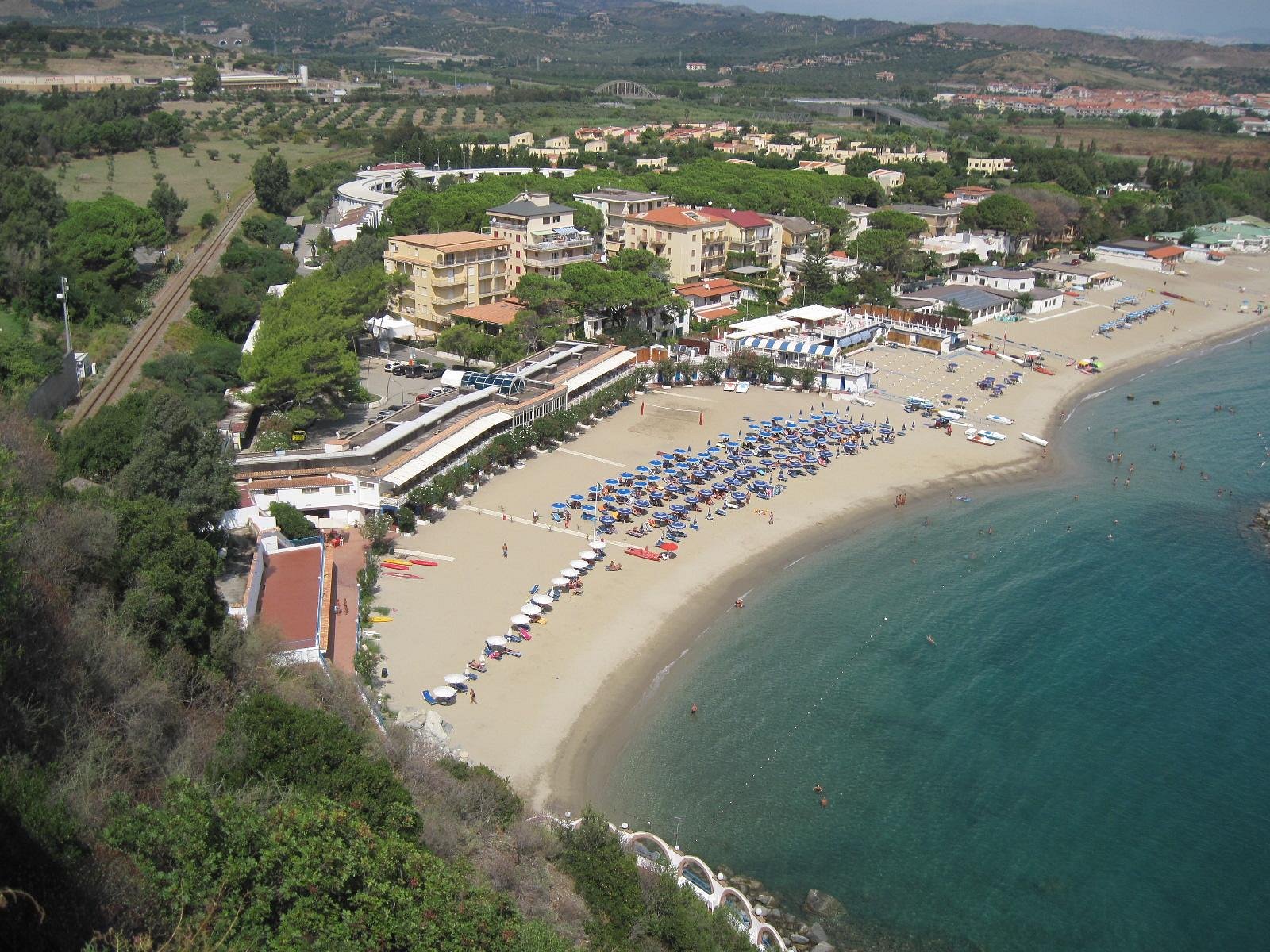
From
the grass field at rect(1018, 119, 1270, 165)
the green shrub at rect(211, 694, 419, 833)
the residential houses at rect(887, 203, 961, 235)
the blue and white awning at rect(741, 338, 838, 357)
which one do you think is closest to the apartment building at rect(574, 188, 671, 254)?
the blue and white awning at rect(741, 338, 838, 357)

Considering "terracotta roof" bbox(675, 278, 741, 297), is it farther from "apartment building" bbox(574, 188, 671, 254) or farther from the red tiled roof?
the red tiled roof

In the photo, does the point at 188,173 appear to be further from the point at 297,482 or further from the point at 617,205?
the point at 297,482

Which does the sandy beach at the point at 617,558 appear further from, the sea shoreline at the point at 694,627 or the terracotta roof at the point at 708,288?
the terracotta roof at the point at 708,288

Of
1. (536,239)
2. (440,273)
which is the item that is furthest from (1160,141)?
(440,273)

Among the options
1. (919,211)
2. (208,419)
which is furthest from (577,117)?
(208,419)

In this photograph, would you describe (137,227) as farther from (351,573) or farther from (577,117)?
(577,117)

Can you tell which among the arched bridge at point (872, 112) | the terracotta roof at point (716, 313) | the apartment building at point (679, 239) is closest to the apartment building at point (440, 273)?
the terracotta roof at point (716, 313)

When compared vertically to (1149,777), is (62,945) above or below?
above
